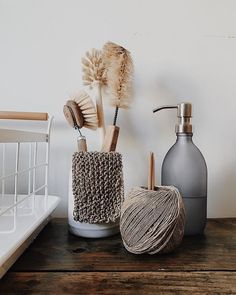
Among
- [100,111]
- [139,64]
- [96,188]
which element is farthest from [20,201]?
[139,64]

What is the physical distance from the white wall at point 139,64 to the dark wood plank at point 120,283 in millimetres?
266

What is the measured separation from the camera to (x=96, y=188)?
420mm

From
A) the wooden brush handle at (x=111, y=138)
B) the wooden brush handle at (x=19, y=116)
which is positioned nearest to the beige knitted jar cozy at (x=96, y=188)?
the wooden brush handle at (x=111, y=138)

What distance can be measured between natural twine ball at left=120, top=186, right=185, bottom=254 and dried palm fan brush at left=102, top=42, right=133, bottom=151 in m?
0.12

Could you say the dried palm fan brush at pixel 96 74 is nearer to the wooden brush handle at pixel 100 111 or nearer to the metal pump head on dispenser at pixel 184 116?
the wooden brush handle at pixel 100 111

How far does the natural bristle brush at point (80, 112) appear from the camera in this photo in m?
0.46

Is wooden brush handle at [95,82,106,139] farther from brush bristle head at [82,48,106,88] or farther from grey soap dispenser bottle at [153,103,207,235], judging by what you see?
grey soap dispenser bottle at [153,103,207,235]

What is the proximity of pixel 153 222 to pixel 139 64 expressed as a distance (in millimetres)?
345

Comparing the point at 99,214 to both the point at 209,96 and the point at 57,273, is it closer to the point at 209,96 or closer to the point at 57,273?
the point at 57,273

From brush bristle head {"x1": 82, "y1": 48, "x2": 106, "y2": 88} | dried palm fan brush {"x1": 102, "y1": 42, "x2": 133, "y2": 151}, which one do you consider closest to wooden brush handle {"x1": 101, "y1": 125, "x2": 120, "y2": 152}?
dried palm fan brush {"x1": 102, "y1": 42, "x2": 133, "y2": 151}

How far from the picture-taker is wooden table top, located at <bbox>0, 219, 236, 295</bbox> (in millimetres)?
284

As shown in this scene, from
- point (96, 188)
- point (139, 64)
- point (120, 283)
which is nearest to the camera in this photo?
point (120, 283)

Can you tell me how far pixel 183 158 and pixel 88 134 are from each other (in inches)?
8.0

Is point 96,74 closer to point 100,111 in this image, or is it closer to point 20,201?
point 100,111
